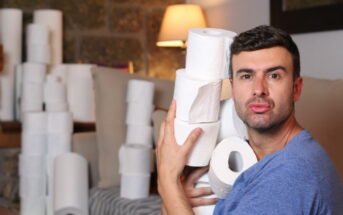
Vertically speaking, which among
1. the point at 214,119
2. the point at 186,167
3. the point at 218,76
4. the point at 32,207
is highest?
the point at 218,76

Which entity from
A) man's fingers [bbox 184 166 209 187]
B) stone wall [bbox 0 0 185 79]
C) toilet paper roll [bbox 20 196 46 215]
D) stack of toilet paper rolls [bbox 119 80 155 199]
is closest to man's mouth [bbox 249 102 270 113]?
man's fingers [bbox 184 166 209 187]

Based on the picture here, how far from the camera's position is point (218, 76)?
46.6 inches

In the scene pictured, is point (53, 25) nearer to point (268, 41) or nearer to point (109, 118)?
point (109, 118)

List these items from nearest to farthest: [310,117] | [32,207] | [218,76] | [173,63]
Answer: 1. [218,76]
2. [310,117]
3. [32,207]
4. [173,63]

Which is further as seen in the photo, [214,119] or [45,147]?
[45,147]

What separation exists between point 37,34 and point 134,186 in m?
1.11

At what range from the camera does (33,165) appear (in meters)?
2.45

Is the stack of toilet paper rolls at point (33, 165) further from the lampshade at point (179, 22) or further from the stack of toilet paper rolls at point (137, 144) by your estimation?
the lampshade at point (179, 22)

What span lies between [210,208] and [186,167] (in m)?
0.12

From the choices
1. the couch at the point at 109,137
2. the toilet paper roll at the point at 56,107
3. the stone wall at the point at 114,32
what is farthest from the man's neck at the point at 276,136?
the stone wall at the point at 114,32

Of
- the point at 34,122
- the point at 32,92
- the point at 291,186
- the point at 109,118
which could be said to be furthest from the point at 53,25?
the point at 291,186

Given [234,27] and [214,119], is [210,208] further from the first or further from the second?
[234,27]

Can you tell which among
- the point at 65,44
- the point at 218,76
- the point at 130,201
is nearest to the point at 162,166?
the point at 218,76

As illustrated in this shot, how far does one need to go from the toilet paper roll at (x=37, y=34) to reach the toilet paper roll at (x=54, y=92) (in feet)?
Answer: 0.88
